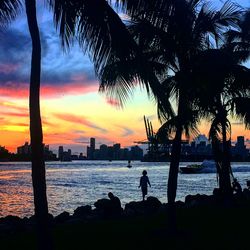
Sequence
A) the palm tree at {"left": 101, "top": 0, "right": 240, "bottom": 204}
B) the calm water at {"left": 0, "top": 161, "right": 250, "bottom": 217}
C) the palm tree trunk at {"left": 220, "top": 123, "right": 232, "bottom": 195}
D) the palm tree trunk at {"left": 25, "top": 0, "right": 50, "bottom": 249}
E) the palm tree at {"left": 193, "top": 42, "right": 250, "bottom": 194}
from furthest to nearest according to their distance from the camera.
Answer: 1. the calm water at {"left": 0, "top": 161, "right": 250, "bottom": 217}
2. the palm tree trunk at {"left": 220, "top": 123, "right": 232, "bottom": 195}
3. the palm tree at {"left": 193, "top": 42, "right": 250, "bottom": 194}
4. the palm tree at {"left": 101, "top": 0, "right": 240, "bottom": 204}
5. the palm tree trunk at {"left": 25, "top": 0, "right": 50, "bottom": 249}

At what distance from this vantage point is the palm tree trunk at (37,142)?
771cm

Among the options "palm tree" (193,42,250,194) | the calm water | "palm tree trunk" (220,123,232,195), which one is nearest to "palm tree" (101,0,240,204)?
"palm tree" (193,42,250,194)

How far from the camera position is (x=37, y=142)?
788 cm

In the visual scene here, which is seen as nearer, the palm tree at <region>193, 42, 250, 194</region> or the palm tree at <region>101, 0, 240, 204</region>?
the palm tree at <region>101, 0, 240, 204</region>

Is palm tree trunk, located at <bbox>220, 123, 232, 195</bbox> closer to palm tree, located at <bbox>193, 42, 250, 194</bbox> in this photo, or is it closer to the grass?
palm tree, located at <bbox>193, 42, 250, 194</bbox>

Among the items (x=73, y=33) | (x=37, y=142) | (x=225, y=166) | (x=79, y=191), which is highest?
(x=73, y=33)

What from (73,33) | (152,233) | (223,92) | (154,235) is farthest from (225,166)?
(73,33)

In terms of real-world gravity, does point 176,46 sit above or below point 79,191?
above

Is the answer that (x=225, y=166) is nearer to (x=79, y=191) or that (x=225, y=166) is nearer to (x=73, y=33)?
(x=73, y=33)

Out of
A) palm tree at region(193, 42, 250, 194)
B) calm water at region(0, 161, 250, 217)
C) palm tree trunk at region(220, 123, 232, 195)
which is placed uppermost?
palm tree at region(193, 42, 250, 194)

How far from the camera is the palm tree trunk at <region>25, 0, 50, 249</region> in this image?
7.71 metres

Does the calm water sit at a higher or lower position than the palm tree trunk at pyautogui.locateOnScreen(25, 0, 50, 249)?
lower

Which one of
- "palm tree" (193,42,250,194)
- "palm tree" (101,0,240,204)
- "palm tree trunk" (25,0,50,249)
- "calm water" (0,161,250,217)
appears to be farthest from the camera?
"calm water" (0,161,250,217)

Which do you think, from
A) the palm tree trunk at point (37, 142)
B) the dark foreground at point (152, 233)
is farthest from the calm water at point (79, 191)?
the palm tree trunk at point (37, 142)
